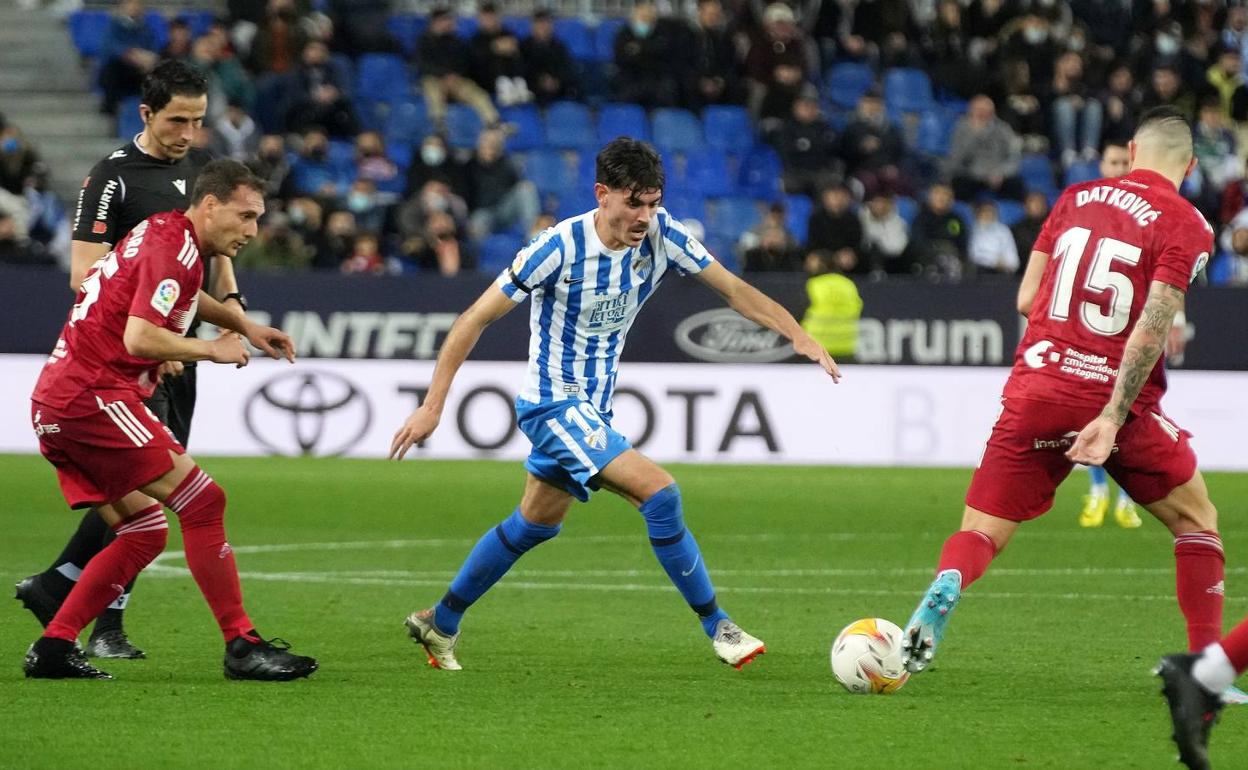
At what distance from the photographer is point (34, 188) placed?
2022 cm

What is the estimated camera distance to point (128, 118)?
73.2 feet

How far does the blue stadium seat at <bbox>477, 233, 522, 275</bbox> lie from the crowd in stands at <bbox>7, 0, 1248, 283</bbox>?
0.03 metres

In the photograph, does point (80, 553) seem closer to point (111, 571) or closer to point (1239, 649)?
point (111, 571)

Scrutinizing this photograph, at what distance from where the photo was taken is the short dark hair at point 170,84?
25.0ft

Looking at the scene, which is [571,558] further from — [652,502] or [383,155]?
[383,155]

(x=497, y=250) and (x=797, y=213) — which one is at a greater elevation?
(x=797, y=213)

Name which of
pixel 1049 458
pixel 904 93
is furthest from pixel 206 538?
pixel 904 93

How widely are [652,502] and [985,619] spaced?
234cm

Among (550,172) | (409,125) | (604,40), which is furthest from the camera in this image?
(604,40)

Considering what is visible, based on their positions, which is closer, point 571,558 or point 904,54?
point 571,558

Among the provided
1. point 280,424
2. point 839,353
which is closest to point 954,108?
point 839,353

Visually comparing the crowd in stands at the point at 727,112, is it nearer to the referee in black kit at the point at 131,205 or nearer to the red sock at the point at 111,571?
the referee in black kit at the point at 131,205

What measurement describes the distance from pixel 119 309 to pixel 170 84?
1.12m

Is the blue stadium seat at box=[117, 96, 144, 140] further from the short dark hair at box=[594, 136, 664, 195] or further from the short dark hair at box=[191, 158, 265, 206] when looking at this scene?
the short dark hair at box=[594, 136, 664, 195]
